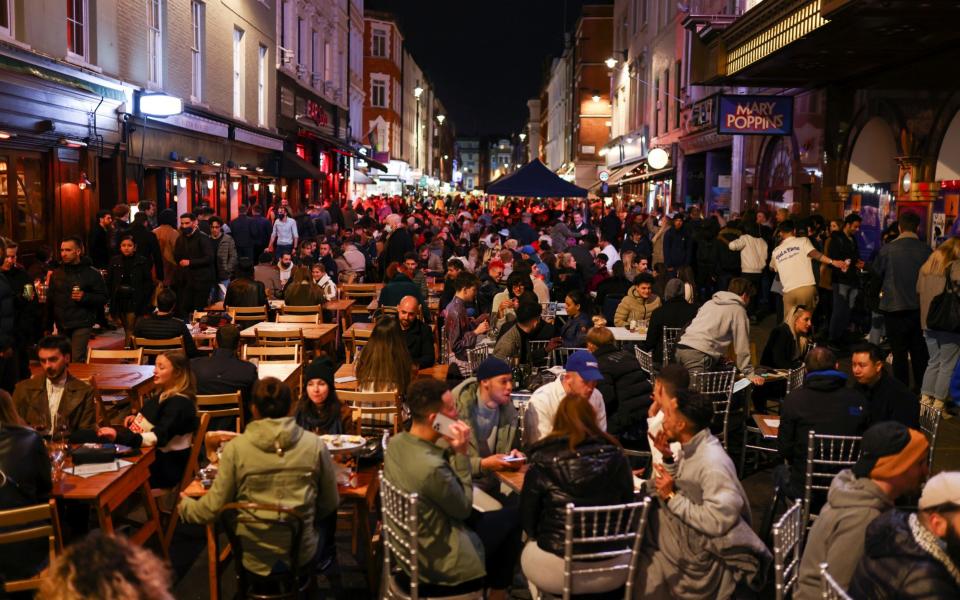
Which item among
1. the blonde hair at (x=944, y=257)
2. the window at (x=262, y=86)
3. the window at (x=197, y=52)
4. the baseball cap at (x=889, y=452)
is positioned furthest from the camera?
the window at (x=262, y=86)

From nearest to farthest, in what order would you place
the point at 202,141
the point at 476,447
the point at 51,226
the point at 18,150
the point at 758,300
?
the point at 476,447 < the point at 18,150 < the point at 51,226 < the point at 758,300 < the point at 202,141

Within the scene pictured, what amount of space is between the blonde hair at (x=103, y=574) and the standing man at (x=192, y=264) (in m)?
13.0

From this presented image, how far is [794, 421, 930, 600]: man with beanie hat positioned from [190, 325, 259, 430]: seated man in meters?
4.85

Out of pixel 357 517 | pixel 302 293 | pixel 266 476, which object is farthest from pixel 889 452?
pixel 302 293

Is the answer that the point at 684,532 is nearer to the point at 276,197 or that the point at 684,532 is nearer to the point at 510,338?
the point at 510,338

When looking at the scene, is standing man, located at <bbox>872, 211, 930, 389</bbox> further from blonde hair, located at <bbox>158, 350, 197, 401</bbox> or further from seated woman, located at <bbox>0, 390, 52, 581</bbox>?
seated woman, located at <bbox>0, 390, 52, 581</bbox>

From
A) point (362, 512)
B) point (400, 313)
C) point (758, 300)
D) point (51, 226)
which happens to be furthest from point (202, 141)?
point (362, 512)

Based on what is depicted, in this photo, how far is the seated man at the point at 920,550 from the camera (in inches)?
150

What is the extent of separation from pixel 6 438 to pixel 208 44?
2018 centimetres

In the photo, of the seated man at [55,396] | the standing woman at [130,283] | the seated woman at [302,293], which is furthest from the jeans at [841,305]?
the seated man at [55,396]

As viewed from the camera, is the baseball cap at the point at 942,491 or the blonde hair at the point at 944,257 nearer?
the baseball cap at the point at 942,491

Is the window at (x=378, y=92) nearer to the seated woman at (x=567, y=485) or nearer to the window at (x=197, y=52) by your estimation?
the window at (x=197, y=52)

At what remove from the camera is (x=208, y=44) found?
24125 mm

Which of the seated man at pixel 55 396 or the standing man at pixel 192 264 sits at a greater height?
the standing man at pixel 192 264
